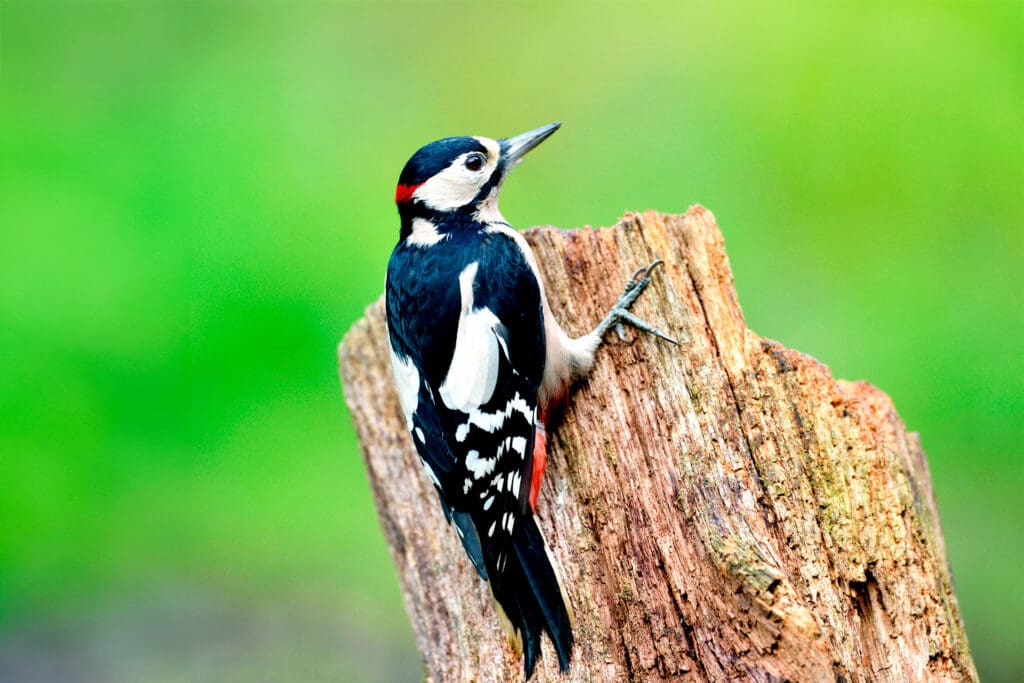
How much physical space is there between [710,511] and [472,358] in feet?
1.94

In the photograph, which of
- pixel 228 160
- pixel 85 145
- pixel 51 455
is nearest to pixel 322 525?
pixel 51 455

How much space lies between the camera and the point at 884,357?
3127 millimetres

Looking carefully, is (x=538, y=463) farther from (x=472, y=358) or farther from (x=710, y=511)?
(x=710, y=511)

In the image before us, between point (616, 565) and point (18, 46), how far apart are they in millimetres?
3433

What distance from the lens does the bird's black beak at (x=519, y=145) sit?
213cm

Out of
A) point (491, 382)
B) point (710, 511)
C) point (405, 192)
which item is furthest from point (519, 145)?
point (710, 511)

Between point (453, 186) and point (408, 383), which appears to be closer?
point (408, 383)

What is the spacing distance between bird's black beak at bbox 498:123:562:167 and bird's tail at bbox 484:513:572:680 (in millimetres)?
884

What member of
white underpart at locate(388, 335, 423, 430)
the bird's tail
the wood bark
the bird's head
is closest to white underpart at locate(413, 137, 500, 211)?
the bird's head

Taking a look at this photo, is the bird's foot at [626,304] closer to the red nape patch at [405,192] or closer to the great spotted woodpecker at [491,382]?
the great spotted woodpecker at [491,382]

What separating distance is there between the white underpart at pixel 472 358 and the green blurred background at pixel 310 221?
1461 millimetres

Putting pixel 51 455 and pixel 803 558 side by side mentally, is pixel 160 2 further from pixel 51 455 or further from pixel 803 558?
pixel 803 558

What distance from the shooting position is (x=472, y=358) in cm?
185

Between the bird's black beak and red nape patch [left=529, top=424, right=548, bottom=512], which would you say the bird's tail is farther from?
→ the bird's black beak
